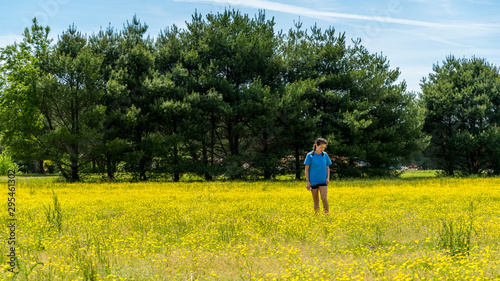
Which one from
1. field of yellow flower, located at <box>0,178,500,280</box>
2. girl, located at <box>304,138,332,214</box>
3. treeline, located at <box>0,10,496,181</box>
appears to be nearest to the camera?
field of yellow flower, located at <box>0,178,500,280</box>

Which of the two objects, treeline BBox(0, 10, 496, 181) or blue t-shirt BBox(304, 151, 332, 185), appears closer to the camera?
blue t-shirt BBox(304, 151, 332, 185)

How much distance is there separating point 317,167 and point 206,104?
22096 mm

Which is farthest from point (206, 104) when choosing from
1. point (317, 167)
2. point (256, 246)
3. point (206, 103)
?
point (256, 246)

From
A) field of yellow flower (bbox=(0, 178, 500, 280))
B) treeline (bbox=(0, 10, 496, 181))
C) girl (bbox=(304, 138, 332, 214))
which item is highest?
treeline (bbox=(0, 10, 496, 181))

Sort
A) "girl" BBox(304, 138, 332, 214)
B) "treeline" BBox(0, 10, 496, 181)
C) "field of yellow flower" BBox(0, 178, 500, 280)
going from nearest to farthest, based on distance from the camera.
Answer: "field of yellow flower" BBox(0, 178, 500, 280)
"girl" BBox(304, 138, 332, 214)
"treeline" BBox(0, 10, 496, 181)

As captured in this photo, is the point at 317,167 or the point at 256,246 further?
the point at 317,167

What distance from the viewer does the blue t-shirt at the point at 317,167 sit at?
10812 mm

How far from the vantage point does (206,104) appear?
3197 cm

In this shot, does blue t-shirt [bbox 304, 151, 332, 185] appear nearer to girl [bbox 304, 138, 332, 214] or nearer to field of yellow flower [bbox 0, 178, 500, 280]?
girl [bbox 304, 138, 332, 214]

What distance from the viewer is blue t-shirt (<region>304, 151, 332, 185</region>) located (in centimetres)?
1081

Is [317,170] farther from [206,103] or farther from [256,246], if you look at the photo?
[206,103]

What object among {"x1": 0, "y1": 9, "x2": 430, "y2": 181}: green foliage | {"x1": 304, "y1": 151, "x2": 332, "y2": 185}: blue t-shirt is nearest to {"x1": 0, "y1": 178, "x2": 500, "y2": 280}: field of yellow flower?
{"x1": 304, "y1": 151, "x2": 332, "y2": 185}: blue t-shirt

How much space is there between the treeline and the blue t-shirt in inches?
783

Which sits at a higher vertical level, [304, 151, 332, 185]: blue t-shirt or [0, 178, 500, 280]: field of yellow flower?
[304, 151, 332, 185]: blue t-shirt
